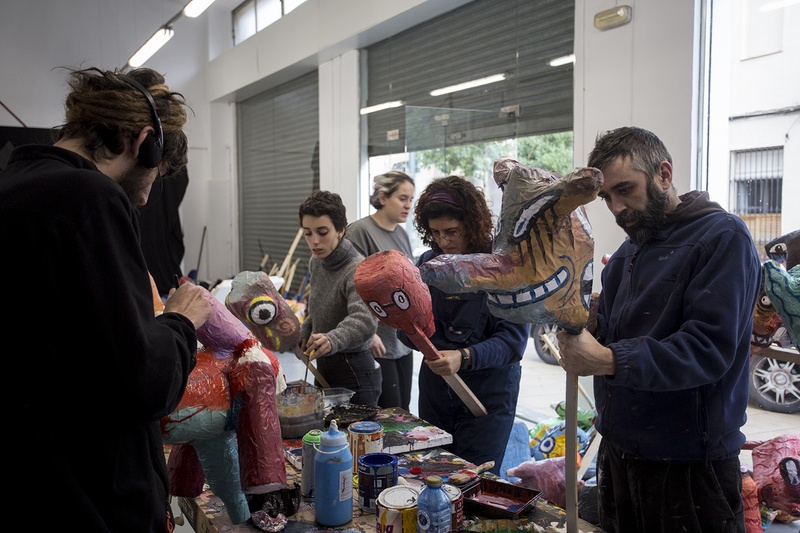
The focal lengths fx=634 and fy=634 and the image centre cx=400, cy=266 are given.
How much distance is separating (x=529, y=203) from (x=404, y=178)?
2091 millimetres

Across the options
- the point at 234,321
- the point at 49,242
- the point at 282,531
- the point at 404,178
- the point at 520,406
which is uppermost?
the point at 404,178

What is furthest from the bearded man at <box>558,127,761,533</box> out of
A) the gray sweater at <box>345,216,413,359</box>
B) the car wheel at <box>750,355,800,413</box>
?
the car wheel at <box>750,355,800,413</box>

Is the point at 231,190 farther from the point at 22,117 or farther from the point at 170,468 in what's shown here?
the point at 170,468

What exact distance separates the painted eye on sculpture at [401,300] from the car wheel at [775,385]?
7.71 ft

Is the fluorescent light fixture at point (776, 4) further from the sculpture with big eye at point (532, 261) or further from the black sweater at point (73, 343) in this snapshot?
the black sweater at point (73, 343)

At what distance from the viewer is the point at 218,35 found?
8.84 meters

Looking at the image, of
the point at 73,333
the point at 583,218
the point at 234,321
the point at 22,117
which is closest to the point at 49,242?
the point at 73,333

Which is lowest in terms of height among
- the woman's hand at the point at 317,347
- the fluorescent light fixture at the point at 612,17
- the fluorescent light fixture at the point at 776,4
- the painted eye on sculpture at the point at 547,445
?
the painted eye on sculpture at the point at 547,445

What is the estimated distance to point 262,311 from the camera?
2117mm

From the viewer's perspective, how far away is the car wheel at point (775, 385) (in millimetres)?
3162

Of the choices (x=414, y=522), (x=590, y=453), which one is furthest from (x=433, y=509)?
(x=590, y=453)

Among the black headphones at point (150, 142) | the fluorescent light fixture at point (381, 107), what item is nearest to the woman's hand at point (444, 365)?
the black headphones at point (150, 142)

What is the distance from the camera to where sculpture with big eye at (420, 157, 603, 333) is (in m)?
1.25

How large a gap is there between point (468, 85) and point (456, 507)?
3733 mm
